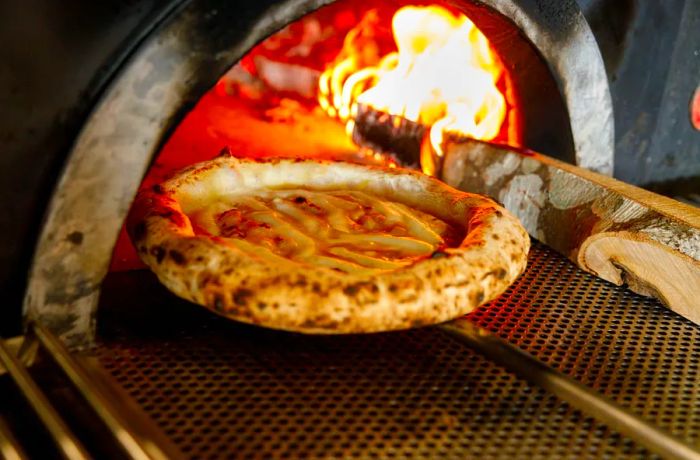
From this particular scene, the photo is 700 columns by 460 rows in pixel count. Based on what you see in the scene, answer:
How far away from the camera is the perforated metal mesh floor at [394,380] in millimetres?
1726

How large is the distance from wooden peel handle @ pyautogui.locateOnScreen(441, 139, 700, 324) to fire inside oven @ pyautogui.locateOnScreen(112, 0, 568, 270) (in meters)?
0.34

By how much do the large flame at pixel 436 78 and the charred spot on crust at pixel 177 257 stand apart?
2150 mm

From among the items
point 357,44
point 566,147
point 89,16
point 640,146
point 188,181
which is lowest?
point 640,146

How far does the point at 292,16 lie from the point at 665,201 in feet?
5.53

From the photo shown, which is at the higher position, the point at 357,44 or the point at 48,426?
the point at 357,44

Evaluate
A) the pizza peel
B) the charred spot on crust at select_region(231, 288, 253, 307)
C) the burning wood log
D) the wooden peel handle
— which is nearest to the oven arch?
the charred spot on crust at select_region(231, 288, 253, 307)

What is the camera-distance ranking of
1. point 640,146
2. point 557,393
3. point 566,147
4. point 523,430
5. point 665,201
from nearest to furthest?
1. point 523,430
2. point 557,393
3. point 665,201
4. point 566,147
5. point 640,146

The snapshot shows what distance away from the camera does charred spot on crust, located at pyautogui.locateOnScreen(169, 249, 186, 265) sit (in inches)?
75.2

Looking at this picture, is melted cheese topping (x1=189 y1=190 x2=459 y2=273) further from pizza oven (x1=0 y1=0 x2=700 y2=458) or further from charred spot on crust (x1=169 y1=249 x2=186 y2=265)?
pizza oven (x1=0 y1=0 x2=700 y2=458)

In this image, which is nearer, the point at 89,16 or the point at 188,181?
the point at 89,16

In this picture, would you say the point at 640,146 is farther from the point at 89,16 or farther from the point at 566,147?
the point at 89,16

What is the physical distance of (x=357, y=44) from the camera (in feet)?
15.4

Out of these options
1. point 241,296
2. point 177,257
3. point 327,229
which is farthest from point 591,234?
point 177,257

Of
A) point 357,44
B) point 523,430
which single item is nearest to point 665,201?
point 523,430
